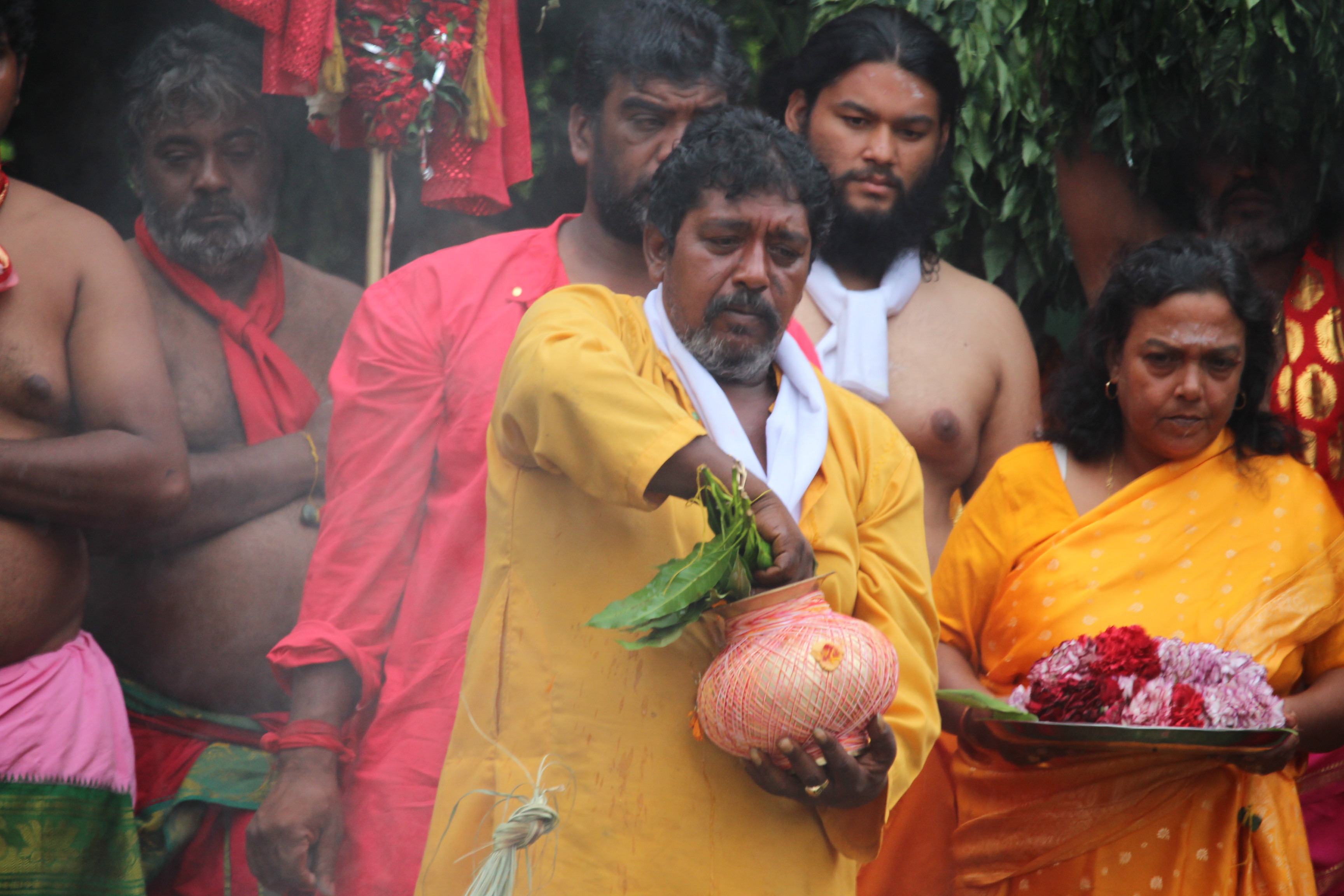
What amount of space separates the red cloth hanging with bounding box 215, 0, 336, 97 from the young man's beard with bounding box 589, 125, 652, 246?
2.19ft

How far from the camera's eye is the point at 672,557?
7.17ft

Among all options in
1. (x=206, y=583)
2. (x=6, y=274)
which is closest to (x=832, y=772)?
(x=206, y=583)

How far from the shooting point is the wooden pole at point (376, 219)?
3.08 m

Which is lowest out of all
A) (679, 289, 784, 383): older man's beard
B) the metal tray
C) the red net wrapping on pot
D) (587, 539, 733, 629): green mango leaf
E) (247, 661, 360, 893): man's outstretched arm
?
(247, 661, 360, 893): man's outstretched arm

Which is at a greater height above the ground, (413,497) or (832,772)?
(413,497)

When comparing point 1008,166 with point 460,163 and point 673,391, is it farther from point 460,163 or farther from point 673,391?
point 673,391

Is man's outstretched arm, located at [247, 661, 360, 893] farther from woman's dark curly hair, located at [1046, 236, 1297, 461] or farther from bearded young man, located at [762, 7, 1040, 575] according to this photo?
woman's dark curly hair, located at [1046, 236, 1297, 461]

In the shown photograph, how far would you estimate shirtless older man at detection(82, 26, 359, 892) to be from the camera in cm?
275

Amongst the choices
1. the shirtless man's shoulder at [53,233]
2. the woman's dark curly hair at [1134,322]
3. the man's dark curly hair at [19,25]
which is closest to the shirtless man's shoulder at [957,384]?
the woman's dark curly hair at [1134,322]

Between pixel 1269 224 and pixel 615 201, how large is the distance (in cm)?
199

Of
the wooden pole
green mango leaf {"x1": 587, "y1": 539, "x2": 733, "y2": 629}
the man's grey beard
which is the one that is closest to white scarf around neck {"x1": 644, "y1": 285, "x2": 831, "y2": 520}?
green mango leaf {"x1": 587, "y1": 539, "x2": 733, "y2": 629}

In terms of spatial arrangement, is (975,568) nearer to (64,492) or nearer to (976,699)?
(976,699)

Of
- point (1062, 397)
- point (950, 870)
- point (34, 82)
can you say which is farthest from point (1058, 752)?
point (34, 82)

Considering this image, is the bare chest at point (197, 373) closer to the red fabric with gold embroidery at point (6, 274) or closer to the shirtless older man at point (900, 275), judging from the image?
the red fabric with gold embroidery at point (6, 274)
